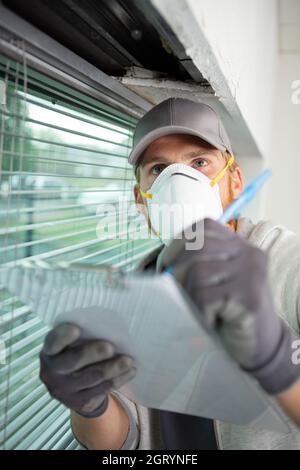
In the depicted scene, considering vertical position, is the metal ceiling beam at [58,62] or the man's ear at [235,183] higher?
the metal ceiling beam at [58,62]

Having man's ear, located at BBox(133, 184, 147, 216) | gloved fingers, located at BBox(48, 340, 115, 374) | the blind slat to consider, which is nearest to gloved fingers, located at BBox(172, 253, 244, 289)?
gloved fingers, located at BBox(48, 340, 115, 374)

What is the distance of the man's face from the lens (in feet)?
3.53

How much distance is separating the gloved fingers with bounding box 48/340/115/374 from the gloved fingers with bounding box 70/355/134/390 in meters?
0.01

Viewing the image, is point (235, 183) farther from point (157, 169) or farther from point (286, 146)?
point (286, 146)

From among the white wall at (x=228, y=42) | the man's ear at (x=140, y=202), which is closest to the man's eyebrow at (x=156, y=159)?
the man's ear at (x=140, y=202)

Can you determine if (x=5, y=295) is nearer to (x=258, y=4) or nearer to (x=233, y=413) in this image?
(x=233, y=413)

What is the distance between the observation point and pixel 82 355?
0.65 metres

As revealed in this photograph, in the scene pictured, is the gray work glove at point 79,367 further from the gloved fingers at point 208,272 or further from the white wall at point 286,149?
the white wall at point 286,149

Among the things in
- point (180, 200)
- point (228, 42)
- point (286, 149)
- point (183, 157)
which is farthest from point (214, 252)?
point (286, 149)

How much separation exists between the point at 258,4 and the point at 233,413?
1.49 meters

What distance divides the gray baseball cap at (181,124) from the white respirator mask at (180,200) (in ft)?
0.34

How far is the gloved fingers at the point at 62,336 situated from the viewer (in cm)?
63

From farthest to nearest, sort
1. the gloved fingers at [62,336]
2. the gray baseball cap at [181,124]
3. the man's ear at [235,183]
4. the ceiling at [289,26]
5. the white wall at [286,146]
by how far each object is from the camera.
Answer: the white wall at [286,146]
the ceiling at [289,26]
the man's ear at [235,183]
the gray baseball cap at [181,124]
the gloved fingers at [62,336]
